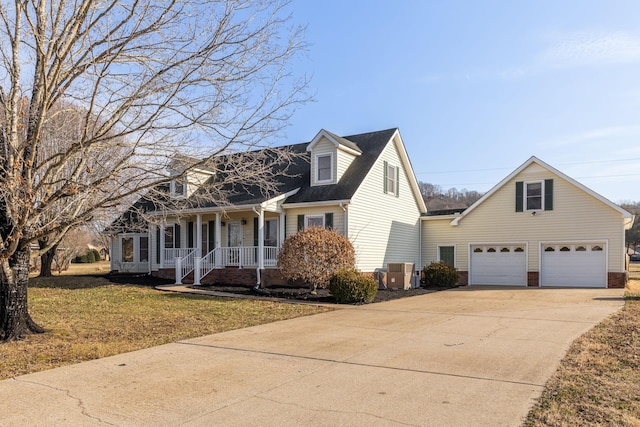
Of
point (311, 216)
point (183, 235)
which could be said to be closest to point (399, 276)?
point (311, 216)

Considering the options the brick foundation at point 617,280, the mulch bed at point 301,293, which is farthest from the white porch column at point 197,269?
the brick foundation at point 617,280

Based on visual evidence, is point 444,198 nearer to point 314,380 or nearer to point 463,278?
point 463,278

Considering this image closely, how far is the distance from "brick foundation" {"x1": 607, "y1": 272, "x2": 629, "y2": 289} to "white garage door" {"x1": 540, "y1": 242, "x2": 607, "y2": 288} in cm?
18

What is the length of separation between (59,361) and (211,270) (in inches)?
540

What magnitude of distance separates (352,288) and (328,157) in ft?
26.0

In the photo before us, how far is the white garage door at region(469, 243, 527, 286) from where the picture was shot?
2311cm

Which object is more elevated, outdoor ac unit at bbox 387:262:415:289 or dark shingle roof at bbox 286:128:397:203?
dark shingle roof at bbox 286:128:397:203

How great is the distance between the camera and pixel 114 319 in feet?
36.9

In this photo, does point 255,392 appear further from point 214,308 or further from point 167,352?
point 214,308

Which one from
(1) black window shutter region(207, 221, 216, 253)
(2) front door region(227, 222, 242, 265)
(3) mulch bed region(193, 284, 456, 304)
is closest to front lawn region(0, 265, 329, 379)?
(3) mulch bed region(193, 284, 456, 304)

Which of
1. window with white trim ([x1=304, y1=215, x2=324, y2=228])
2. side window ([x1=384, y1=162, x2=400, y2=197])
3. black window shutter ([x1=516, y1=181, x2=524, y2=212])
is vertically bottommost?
window with white trim ([x1=304, y1=215, x2=324, y2=228])

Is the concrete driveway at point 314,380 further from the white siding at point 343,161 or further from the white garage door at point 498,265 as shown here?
the white garage door at point 498,265

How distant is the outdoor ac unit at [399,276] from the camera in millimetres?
19625

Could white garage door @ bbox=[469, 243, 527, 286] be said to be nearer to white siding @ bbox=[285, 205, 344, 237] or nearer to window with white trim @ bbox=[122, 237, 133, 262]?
white siding @ bbox=[285, 205, 344, 237]
